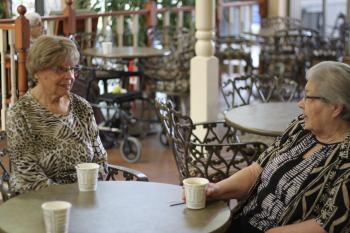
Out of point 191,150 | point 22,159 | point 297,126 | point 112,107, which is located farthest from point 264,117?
point 112,107

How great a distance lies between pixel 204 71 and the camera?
16.1 feet

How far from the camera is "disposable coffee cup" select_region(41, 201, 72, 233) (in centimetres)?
185

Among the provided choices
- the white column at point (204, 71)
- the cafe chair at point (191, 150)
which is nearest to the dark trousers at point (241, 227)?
the cafe chair at point (191, 150)

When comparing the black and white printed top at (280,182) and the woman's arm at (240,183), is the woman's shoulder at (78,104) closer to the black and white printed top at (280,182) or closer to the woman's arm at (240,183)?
the woman's arm at (240,183)

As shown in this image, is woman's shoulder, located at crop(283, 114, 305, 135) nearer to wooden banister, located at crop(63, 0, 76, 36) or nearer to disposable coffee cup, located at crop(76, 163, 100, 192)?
disposable coffee cup, located at crop(76, 163, 100, 192)

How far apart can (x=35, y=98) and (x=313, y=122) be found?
1104 millimetres

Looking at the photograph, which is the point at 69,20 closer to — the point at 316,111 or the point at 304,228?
the point at 316,111

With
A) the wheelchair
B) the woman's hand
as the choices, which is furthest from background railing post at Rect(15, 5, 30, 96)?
the woman's hand

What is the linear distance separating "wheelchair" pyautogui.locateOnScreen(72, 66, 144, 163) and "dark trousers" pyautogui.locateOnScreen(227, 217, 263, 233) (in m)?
2.88

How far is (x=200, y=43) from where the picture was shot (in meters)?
4.91

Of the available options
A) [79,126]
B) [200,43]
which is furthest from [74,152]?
[200,43]

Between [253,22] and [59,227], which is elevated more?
[253,22]

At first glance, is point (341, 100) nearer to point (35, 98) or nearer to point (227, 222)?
point (227, 222)

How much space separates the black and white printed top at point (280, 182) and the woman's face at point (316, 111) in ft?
0.22
